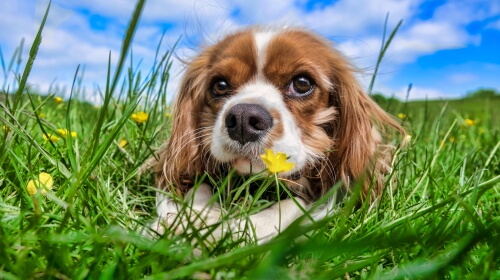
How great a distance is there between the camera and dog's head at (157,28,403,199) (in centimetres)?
174

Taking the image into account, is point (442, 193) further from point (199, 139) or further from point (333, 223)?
point (199, 139)

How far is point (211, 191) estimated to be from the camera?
1914mm

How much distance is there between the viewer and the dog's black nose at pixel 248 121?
1683 millimetres

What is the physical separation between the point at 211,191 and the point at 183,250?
2.98ft

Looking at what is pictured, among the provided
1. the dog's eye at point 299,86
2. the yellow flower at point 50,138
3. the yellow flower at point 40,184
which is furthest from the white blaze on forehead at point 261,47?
the yellow flower at point 40,184

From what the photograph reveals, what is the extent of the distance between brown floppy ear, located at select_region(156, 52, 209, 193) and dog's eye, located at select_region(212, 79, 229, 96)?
6.7 inches

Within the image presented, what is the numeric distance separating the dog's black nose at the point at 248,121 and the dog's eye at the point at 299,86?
0.29 metres

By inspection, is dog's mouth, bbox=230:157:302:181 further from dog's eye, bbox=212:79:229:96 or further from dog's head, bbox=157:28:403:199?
dog's eye, bbox=212:79:229:96

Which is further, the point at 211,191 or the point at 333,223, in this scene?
the point at 211,191

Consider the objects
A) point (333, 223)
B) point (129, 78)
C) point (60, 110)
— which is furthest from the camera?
point (60, 110)

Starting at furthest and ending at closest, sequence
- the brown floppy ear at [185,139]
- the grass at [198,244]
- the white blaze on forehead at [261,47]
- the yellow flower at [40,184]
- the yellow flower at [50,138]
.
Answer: the brown floppy ear at [185,139]
the white blaze on forehead at [261,47]
the yellow flower at [50,138]
the yellow flower at [40,184]
the grass at [198,244]

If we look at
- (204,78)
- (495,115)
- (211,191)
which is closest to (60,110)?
(204,78)

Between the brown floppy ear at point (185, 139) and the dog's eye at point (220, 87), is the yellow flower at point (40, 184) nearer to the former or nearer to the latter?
the brown floppy ear at point (185, 139)

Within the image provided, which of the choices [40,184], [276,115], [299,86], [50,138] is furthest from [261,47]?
[40,184]
